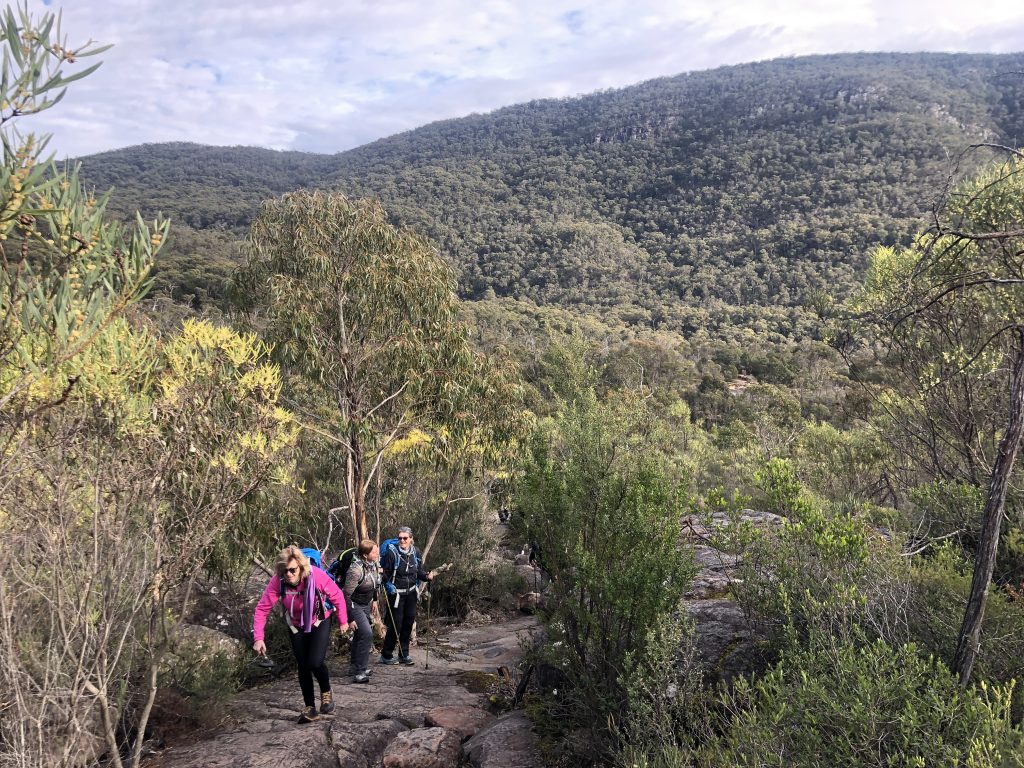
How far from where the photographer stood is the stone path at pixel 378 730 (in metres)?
4.45

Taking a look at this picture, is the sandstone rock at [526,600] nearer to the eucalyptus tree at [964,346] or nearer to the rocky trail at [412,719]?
the rocky trail at [412,719]

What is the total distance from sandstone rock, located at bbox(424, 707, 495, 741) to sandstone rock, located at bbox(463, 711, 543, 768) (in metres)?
0.15

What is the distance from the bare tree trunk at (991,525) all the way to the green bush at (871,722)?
193mm

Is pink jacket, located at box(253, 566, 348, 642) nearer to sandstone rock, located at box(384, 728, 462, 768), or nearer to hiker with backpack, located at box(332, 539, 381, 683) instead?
hiker with backpack, located at box(332, 539, 381, 683)

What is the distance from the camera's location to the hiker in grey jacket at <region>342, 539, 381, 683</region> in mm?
5793

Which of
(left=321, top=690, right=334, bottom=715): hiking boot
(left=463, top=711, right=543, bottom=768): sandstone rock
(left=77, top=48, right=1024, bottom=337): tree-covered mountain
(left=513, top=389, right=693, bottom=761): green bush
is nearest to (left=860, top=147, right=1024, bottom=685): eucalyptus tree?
(left=513, top=389, right=693, bottom=761): green bush

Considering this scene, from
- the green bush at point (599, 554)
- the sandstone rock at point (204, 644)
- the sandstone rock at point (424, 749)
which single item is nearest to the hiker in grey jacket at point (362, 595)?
the sandstone rock at point (424, 749)

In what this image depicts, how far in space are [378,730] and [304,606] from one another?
132 centimetres

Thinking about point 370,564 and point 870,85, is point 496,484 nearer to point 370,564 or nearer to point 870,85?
point 370,564

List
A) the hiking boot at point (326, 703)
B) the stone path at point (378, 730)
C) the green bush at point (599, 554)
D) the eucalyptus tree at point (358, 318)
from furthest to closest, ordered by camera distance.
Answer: the eucalyptus tree at point (358, 318), the hiking boot at point (326, 703), the stone path at point (378, 730), the green bush at point (599, 554)

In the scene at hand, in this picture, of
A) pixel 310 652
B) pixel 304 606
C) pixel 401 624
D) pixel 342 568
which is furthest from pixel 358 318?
pixel 310 652

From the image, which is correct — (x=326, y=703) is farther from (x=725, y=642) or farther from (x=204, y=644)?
(x=725, y=642)

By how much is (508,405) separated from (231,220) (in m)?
91.6

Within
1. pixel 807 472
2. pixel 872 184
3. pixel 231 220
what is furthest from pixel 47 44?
pixel 872 184
